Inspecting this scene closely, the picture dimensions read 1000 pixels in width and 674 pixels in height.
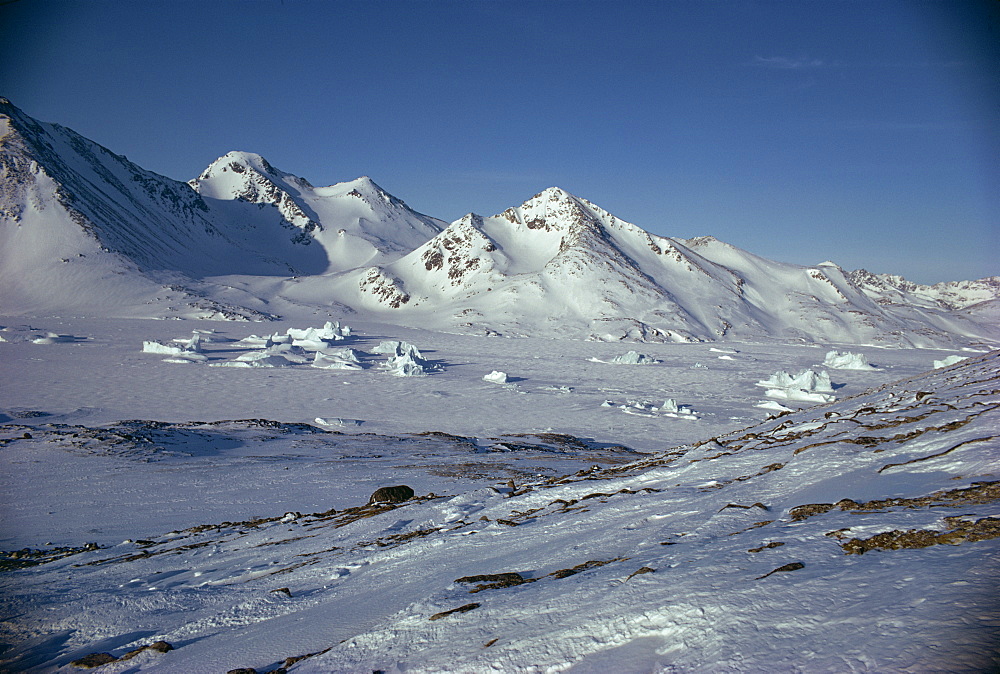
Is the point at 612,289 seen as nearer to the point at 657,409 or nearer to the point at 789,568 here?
the point at 657,409

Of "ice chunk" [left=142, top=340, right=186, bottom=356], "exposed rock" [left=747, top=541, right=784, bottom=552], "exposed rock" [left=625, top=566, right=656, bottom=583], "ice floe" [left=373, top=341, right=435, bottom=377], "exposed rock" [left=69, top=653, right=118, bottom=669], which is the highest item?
"ice chunk" [left=142, top=340, right=186, bottom=356]

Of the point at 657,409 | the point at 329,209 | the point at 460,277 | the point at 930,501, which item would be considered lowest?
the point at 657,409

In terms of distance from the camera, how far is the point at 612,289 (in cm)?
8119

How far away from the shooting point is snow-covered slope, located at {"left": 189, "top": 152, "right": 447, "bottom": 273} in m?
153

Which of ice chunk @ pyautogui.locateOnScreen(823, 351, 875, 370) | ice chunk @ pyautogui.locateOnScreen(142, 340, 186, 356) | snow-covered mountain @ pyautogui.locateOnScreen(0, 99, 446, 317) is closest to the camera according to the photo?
ice chunk @ pyautogui.locateOnScreen(142, 340, 186, 356)

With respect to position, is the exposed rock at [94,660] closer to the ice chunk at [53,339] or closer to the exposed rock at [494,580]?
the exposed rock at [494,580]

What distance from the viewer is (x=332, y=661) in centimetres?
364

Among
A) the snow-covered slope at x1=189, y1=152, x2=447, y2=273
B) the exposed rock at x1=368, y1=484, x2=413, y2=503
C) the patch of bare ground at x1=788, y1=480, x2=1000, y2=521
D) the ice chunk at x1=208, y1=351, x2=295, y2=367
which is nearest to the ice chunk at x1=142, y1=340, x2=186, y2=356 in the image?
the ice chunk at x1=208, y1=351, x2=295, y2=367

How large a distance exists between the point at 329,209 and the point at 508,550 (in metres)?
180

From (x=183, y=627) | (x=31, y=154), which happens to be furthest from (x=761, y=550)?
(x=31, y=154)

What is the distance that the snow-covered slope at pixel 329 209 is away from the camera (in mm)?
152750

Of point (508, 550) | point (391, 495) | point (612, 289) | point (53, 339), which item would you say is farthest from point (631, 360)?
point (53, 339)

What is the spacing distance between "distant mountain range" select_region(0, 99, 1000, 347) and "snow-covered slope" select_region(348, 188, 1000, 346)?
0.30 meters

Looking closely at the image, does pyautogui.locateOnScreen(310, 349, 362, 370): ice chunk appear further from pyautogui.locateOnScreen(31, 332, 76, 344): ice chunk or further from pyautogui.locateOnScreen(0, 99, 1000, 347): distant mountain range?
pyautogui.locateOnScreen(0, 99, 1000, 347): distant mountain range
